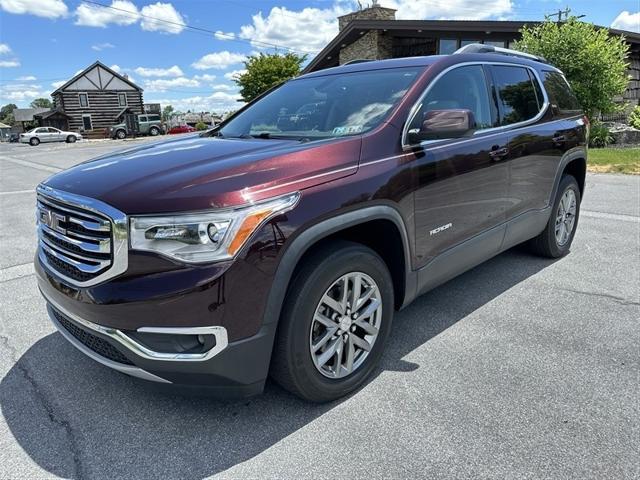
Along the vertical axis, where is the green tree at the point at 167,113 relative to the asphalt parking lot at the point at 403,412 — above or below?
above

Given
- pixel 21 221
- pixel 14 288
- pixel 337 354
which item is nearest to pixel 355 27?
pixel 21 221

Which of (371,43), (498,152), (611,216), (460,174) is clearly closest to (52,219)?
(460,174)

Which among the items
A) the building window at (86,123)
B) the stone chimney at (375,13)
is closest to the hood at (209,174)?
the stone chimney at (375,13)

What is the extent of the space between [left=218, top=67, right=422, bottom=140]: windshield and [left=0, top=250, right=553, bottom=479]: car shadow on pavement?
1.52 metres

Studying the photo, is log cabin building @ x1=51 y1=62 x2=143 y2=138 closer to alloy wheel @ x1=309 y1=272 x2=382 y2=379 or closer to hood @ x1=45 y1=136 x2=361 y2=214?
hood @ x1=45 y1=136 x2=361 y2=214

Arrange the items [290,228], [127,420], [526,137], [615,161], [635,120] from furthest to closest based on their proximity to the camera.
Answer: [635,120]
[615,161]
[526,137]
[127,420]
[290,228]

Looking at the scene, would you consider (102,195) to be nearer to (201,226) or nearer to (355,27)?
(201,226)

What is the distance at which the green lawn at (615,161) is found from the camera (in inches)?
419

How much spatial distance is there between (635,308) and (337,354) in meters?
2.62

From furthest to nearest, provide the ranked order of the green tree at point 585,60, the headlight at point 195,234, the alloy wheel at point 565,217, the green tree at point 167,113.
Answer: the green tree at point 167,113
the green tree at point 585,60
the alloy wheel at point 565,217
the headlight at point 195,234

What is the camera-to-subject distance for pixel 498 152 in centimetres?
360

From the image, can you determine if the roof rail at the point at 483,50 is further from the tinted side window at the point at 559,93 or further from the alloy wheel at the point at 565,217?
the alloy wheel at the point at 565,217

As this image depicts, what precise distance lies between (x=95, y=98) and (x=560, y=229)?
53.8 m

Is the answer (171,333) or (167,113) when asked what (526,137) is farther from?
(167,113)
